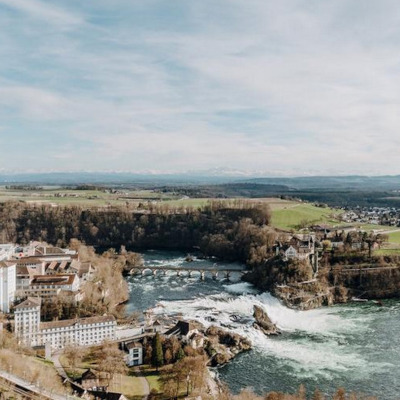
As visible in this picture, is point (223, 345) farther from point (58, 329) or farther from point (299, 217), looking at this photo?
point (299, 217)

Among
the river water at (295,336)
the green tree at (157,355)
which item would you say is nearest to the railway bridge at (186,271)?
the river water at (295,336)

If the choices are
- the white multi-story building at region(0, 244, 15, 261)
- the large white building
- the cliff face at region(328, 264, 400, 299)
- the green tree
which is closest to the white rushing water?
the green tree

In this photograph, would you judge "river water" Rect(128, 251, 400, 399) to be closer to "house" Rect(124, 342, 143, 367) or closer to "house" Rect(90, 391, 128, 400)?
"house" Rect(124, 342, 143, 367)

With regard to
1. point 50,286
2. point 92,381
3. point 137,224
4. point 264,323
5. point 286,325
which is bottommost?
point 286,325

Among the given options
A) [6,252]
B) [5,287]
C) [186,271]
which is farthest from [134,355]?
[186,271]

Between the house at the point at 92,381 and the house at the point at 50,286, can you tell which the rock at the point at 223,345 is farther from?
the house at the point at 50,286

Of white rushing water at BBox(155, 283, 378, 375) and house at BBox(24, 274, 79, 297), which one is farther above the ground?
house at BBox(24, 274, 79, 297)
